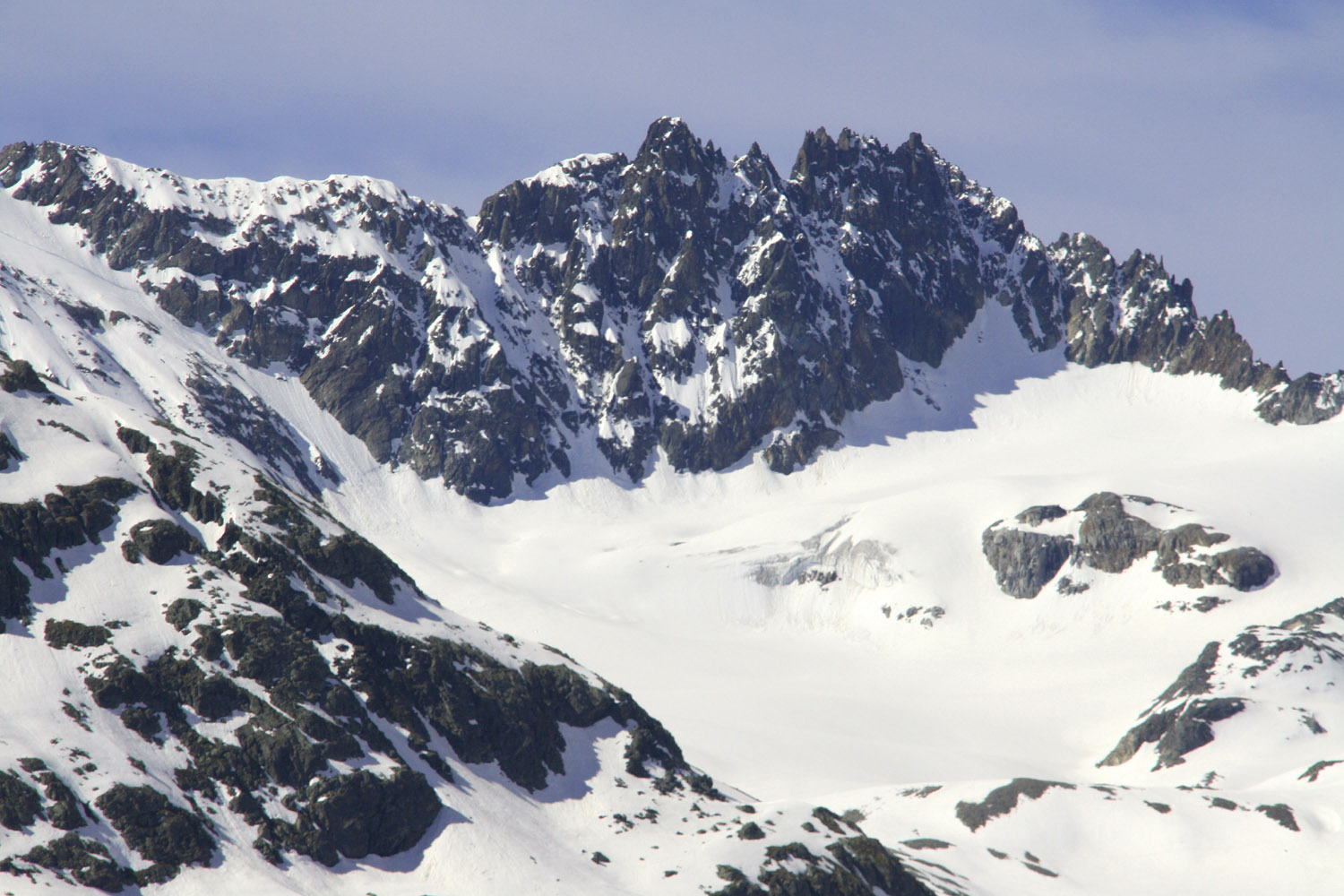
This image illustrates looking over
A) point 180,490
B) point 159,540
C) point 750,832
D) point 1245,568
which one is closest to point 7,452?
point 180,490

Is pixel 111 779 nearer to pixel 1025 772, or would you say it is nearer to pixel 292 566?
pixel 292 566

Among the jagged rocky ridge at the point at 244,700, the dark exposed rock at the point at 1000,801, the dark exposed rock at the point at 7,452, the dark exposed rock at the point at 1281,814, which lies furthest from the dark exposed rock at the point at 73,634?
the dark exposed rock at the point at 1281,814

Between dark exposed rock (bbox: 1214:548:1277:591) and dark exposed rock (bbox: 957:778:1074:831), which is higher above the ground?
dark exposed rock (bbox: 1214:548:1277:591)

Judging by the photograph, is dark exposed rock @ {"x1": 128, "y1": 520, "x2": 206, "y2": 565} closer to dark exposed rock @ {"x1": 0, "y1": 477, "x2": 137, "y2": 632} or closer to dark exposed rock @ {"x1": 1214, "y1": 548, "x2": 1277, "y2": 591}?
dark exposed rock @ {"x1": 0, "y1": 477, "x2": 137, "y2": 632}

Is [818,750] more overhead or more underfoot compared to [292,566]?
more overhead

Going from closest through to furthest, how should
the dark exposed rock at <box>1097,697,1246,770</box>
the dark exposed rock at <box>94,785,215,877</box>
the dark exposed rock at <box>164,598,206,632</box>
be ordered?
the dark exposed rock at <box>94,785,215,877</box>, the dark exposed rock at <box>164,598,206,632</box>, the dark exposed rock at <box>1097,697,1246,770</box>

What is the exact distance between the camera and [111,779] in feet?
211

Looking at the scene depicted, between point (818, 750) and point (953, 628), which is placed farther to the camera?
point (953, 628)

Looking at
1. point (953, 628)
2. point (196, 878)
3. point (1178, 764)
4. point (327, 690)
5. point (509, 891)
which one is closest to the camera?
point (196, 878)

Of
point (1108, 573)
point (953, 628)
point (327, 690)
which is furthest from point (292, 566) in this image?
point (1108, 573)

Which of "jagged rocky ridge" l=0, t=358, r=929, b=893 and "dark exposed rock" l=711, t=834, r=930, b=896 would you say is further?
"dark exposed rock" l=711, t=834, r=930, b=896

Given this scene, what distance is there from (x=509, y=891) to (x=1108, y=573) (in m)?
155

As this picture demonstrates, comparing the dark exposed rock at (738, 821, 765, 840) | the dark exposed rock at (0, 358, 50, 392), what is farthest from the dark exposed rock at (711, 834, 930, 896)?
the dark exposed rock at (0, 358, 50, 392)

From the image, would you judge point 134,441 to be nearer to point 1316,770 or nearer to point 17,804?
point 17,804
